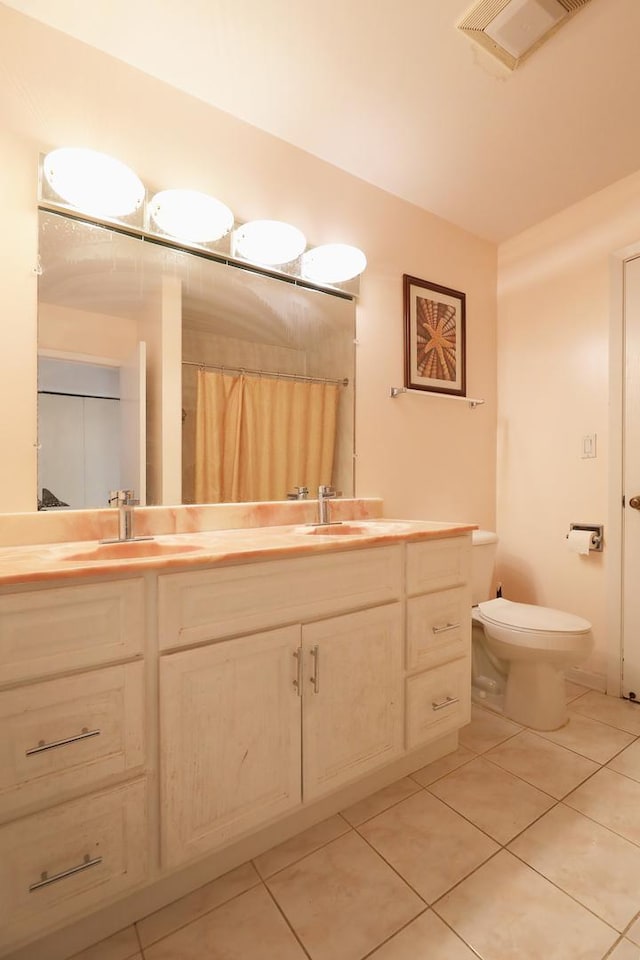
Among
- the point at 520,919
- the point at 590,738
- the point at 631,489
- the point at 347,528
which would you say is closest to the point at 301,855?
the point at 520,919

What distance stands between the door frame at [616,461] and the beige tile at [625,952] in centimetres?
129

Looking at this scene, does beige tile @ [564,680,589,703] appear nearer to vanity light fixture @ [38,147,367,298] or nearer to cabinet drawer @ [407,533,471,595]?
cabinet drawer @ [407,533,471,595]

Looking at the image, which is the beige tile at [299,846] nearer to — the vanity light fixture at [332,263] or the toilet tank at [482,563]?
the toilet tank at [482,563]

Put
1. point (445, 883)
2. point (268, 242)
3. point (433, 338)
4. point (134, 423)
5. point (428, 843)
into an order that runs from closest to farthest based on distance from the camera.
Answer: point (445, 883), point (428, 843), point (134, 423), point (268, 242), point (433, 338)

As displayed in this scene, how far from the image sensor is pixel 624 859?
115 centimetres

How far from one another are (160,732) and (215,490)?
2.69 feet

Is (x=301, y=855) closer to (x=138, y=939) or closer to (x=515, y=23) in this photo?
(x=138, y=939)

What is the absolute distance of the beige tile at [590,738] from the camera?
63.8 inches

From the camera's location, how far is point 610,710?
75.5 inches

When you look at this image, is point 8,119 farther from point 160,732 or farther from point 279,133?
point 160,732

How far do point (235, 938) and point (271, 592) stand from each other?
0.73m

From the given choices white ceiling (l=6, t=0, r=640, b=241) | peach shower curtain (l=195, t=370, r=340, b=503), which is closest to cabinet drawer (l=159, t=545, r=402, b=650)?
peach shower curtain (l=195, t=370, r=340, b=503)

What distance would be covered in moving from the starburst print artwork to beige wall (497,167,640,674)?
42 centimetres

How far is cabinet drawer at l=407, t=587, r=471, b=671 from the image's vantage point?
1.43 meters
